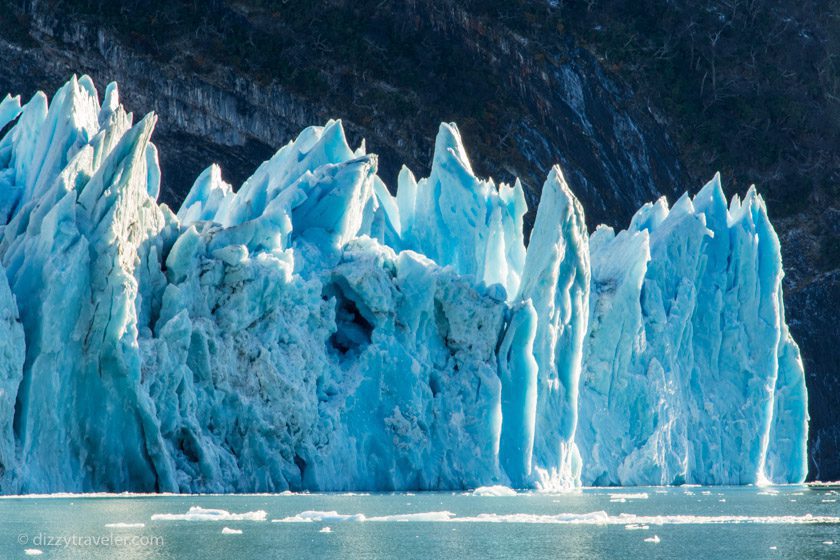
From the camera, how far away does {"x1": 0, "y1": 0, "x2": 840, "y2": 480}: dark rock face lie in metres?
38.5

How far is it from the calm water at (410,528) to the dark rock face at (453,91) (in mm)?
18343

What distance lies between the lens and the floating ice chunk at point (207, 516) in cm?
1719

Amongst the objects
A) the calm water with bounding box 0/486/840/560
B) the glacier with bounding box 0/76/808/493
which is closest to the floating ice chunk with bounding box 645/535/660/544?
the calm water with bounding box 0/486/840/560

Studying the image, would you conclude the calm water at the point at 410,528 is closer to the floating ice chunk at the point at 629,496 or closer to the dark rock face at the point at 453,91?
the floating ice chunk at the point at 629,496

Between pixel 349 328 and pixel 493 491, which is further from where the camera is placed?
pixel 349 328

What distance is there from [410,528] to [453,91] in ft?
87.9

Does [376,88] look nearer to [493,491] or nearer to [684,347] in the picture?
[684,347]

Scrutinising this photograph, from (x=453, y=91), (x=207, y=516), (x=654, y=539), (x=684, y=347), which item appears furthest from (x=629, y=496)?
(x=453, y=91)

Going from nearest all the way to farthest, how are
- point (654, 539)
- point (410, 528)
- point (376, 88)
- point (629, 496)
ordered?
1. point (654, 539)
2. point (410, 528)
3. point (629, 496)
4. point (376, 88)

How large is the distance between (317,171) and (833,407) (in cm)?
2035

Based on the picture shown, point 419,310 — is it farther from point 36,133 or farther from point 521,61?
point 521,61

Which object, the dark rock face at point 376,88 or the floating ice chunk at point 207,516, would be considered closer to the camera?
the floating ice chunk at point 207,516

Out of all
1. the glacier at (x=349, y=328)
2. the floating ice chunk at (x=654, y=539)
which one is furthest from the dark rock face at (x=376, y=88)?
the floating ice chunk at (x=654, y=539)

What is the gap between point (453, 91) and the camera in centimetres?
4278
